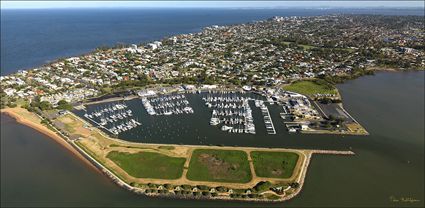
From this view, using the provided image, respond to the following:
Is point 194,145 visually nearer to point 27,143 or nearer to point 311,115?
point 311,115

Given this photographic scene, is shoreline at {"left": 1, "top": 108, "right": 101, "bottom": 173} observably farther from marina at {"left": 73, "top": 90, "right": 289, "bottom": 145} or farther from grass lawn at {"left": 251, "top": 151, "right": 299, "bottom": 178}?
grass lawn at {"left": 251, "top": 151, "right": 299, "bottom": 178}

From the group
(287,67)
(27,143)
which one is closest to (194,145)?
(27,143)

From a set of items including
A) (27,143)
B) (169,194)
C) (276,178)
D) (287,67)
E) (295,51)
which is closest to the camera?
(169,194)

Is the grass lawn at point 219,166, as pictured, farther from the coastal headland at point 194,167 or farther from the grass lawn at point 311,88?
the grass lawn at point 311,88

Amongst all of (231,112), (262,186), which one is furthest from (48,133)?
(262,186)

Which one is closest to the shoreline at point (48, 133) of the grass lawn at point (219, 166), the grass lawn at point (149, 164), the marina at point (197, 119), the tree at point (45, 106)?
the grass lawn at point (149, 164)

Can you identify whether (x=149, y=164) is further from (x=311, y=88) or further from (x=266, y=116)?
(x=311, y=88)
